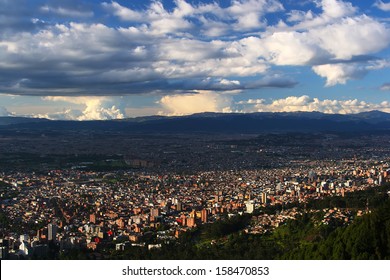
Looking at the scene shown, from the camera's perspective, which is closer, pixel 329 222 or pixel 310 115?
pixel 329 222

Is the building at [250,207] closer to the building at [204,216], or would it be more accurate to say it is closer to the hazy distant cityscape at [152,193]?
the hazy distant cityscape at [152,193]

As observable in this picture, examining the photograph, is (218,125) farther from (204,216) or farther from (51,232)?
(51,232)

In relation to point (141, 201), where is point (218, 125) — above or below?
above

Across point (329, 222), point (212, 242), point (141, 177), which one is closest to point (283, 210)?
point (329, 222)

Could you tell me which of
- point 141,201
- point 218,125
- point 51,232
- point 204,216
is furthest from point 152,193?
point 218,125

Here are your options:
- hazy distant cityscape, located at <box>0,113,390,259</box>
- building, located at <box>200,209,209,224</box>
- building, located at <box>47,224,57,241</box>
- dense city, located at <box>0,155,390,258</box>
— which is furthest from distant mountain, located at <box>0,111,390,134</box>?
building, located at <box>47,224,57,241</box>

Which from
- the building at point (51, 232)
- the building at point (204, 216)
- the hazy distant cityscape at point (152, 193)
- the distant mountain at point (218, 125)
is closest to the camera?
the building at point (51, 232)

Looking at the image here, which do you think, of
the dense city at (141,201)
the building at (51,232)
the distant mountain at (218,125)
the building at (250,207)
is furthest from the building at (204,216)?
the distant mountain at (218,125)

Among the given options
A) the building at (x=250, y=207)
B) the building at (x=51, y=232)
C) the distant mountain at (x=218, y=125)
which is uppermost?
the distant mountain at (x=218, y=125)

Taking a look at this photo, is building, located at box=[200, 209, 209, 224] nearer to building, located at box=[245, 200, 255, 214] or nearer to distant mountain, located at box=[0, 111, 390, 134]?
building, located at box=[245, 200, 255, 214]
